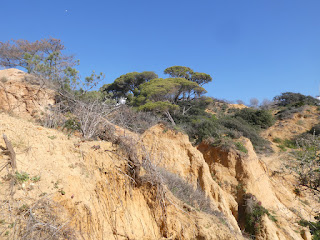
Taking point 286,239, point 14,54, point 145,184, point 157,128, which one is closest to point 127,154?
point 145,184

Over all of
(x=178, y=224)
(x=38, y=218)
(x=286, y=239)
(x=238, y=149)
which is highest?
(x=238, y=149)

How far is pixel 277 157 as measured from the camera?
732 inches

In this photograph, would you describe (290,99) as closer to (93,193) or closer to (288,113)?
(288,113)

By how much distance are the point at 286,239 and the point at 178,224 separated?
7414 millimetres

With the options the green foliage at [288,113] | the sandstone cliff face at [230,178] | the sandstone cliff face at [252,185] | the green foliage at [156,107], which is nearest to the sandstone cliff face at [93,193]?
the sandstone cliff face at [230,178]

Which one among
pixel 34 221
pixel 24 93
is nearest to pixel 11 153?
pixel 34 221

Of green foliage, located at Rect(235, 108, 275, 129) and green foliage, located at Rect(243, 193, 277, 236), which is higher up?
green foliage, located at Rect(235, 108, 275, 129)

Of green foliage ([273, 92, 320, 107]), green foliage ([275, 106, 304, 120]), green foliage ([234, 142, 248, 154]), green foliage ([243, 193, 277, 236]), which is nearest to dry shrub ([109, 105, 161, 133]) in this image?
green foliage ([234, 142, 248, 154])

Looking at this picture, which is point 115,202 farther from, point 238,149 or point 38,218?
point 238,149

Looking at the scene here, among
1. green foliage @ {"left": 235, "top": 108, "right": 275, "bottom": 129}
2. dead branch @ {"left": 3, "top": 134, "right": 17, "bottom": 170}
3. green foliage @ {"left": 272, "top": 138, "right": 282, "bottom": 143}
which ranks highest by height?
green foliage @ {"left": 235, "top": 108, "right": 275, "bottom": 129}

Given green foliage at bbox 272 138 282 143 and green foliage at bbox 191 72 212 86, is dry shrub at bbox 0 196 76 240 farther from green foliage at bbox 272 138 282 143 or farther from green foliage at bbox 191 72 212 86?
green foliage at bbox 191 72 212 86

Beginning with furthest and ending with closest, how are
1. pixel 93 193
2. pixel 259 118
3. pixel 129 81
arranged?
pixel 129 81
pixel 259 118
pixel 93 193

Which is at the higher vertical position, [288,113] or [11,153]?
[288,113]

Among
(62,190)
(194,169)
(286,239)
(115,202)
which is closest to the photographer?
(62,190)
